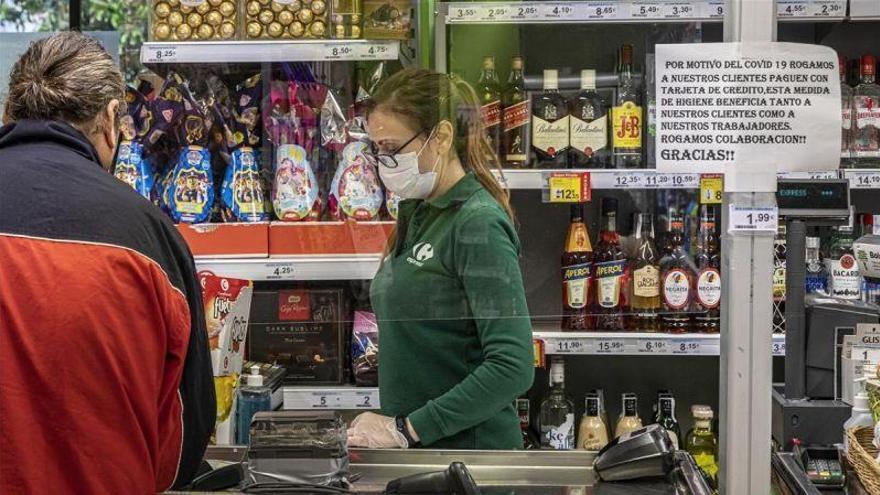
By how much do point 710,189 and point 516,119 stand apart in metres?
0.48

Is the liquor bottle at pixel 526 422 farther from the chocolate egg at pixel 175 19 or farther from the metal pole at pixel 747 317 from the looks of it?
the chocolate egg at pixel 175 19

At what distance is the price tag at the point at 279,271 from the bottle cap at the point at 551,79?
0.74 meters

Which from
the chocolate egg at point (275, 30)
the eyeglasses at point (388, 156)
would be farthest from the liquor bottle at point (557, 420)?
the chocolate egg at point (275, 30)

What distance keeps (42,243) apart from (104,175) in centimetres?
14

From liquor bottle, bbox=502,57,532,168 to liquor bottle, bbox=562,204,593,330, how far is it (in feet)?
0.68

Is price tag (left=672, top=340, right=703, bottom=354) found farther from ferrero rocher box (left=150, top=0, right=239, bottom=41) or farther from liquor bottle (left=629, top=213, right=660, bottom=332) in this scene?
ferrero rocher box (left=150, top=0, right=239, bottom=41)

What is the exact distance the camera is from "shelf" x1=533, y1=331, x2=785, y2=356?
220 centimetres

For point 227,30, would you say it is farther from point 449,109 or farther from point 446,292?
point 446,292

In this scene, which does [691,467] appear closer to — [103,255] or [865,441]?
[865,441]

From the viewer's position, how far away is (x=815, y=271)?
115 inches

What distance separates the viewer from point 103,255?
1.43m

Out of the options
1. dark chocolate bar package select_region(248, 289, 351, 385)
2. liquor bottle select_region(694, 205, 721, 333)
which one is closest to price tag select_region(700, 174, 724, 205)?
liquor bottle select_region(694, 205, 721, 333)

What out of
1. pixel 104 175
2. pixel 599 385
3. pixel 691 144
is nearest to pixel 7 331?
pixel 104 175

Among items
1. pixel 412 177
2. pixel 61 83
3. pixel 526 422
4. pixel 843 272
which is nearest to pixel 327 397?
pixel 412 177
